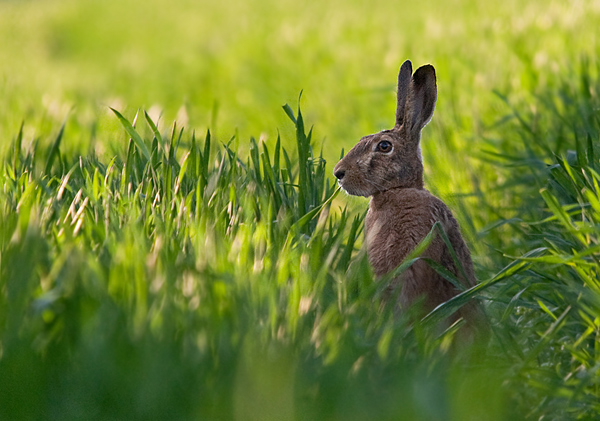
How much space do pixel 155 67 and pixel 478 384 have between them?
10.0 metres

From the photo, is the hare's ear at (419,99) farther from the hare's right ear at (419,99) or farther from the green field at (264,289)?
the green field at (264,289)

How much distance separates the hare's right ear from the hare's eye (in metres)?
0.11

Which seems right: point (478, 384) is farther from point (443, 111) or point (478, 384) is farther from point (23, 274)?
point (443, 111)

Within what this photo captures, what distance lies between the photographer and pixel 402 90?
3562 mm

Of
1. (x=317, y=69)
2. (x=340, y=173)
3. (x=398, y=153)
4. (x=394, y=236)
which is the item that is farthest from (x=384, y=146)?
(x=317, y=69)

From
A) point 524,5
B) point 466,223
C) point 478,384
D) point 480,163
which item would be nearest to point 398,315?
point 478,384

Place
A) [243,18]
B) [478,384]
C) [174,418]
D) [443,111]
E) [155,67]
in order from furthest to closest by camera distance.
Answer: [243,18]
[155,67]
[443,111]
[478,384]
[174,418]

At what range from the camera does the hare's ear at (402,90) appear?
3.51 m

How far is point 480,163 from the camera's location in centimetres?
542

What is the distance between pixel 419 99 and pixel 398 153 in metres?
0.26

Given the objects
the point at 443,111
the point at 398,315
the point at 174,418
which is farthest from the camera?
the point at 443,111

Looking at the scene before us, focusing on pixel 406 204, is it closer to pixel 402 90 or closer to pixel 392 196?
pixel 392 196

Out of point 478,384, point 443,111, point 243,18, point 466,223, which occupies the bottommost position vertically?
point 478,384

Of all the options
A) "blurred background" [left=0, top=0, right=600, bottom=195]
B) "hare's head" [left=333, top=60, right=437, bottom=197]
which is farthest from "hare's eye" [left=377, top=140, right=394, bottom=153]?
"blurred background" [left=0, top=0, right=600, bottom=195]
